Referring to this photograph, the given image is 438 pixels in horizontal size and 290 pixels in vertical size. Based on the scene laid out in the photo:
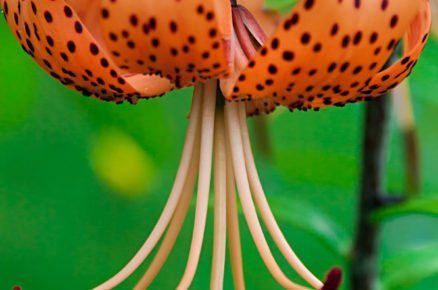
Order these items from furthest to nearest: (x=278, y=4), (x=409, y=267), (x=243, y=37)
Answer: (x=409, y=267) → (x=278, y=4) → (x=243, y=37)

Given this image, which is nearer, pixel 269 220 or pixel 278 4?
pixel 269 220

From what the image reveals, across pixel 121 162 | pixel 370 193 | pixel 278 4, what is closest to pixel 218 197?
pixel 278 4

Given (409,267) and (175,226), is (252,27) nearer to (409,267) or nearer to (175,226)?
(175,226)

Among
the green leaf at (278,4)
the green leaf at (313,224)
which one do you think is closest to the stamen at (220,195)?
the green leaf at (278,4)

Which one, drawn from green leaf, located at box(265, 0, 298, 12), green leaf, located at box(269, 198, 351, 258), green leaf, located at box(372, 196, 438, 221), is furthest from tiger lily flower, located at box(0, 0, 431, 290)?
green leaf, located at box(269, 198, 351, 258)

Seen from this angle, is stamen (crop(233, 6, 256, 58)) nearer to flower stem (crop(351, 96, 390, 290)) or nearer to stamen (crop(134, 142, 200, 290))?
stamen (crop(134, 142, 200, 290))

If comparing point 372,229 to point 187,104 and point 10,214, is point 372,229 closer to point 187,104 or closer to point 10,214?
point 187,104
